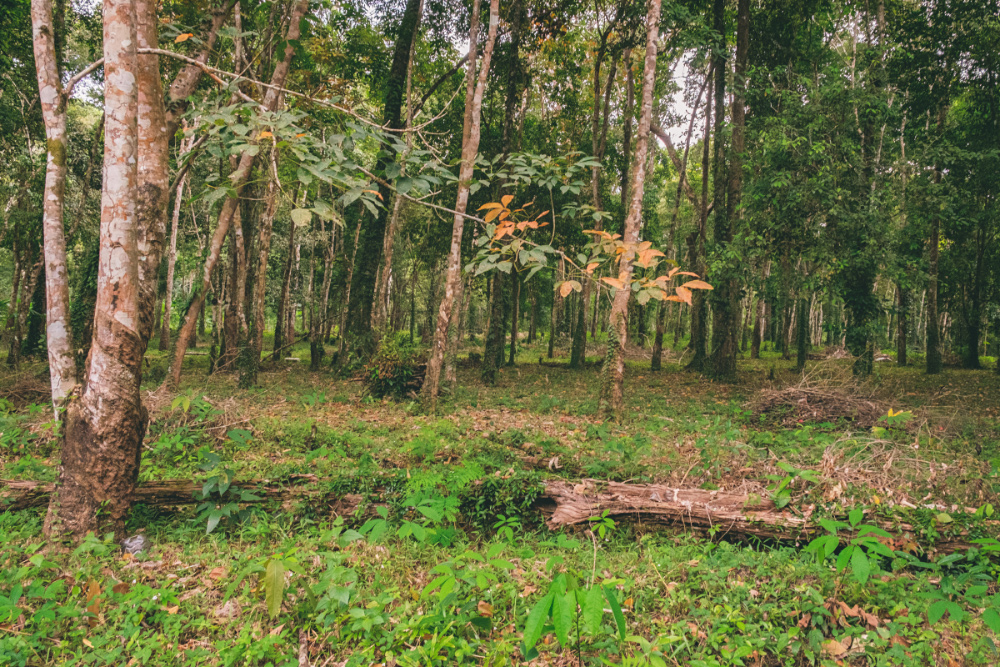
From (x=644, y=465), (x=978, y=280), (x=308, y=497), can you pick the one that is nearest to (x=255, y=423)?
(x=308, y=497)

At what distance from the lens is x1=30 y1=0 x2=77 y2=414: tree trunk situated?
4887 mm

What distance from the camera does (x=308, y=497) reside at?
4719 millimetres

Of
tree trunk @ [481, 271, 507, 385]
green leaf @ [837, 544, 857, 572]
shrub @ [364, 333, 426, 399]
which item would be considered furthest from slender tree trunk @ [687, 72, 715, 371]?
green leaf @ [837, 544, 857, 572]

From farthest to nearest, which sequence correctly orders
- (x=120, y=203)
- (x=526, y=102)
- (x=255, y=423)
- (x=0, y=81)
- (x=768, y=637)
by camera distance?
1. (x=526, y=102)
2. (x=0, y=81)
3. (x=255, y=423)
4. (x=120, y=203)
5. (x=768, y=637)

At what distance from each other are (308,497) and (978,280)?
81.2 feet

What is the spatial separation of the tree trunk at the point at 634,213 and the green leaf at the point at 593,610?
22.6 ft

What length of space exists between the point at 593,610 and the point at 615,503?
2.72 m

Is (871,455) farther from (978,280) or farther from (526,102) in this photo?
(978,280)

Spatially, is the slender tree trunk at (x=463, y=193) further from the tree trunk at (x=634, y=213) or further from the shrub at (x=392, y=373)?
the tree trunk at (x=634, y=213)

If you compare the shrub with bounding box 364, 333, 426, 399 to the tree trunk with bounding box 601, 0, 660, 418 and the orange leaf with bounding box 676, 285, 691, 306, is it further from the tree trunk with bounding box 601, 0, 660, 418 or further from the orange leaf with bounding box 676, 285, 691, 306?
the orange leaf with bounding box 676, 285, 691, 306

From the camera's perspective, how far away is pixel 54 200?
16.7ft

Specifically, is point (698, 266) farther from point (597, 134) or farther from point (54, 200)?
A: point (54, 200)

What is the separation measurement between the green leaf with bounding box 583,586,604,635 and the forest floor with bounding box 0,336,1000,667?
0.02 meters

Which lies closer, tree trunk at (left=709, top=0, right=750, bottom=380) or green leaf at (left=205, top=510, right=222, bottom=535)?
green leaf at (left=205, top=510, right=222, bottom=535)
